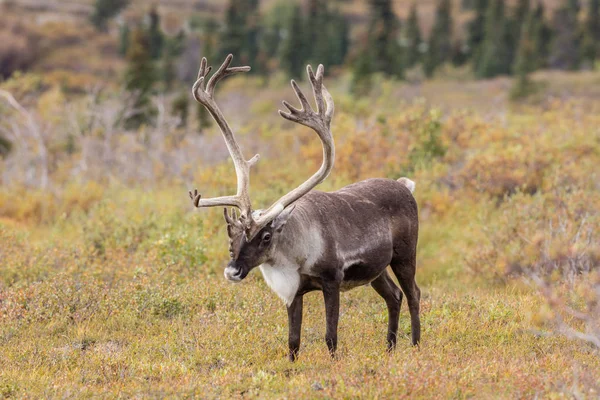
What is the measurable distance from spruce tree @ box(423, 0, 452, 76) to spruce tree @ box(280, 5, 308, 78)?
1027cm

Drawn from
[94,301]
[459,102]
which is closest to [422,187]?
[94,301]

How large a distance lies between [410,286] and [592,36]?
6417 cm

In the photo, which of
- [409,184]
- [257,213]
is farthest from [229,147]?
[409,184]

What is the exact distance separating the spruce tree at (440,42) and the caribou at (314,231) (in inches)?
2175

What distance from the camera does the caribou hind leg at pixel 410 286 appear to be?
24.4ft

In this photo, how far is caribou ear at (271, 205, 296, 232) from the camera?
20.6 ft

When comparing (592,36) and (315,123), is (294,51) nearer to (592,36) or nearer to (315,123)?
(592,36)

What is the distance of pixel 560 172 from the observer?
1379 centimetres

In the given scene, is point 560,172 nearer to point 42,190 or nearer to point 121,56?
point 42,190

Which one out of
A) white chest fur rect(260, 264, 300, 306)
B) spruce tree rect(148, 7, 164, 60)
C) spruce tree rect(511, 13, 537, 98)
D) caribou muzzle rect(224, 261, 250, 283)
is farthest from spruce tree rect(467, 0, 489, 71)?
caribou muzzle rect(224, 261, 250, 283)

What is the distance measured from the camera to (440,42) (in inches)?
2726

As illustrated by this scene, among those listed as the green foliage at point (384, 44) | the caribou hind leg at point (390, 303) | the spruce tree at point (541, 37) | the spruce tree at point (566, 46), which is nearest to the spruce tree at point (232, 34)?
the green foliage at point (384, 44)

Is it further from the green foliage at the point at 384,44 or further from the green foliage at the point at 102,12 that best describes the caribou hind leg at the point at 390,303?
the green foliage at the point at 102,12

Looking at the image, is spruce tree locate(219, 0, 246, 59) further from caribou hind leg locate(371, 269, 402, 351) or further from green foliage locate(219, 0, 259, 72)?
caribou hind leg locate(371, 269, 402, 351)
